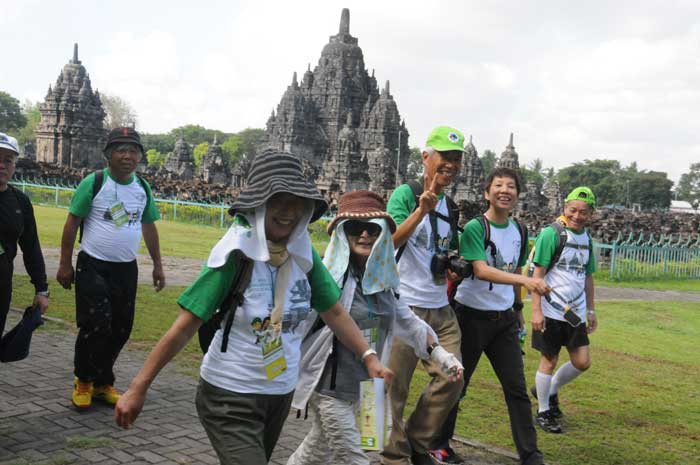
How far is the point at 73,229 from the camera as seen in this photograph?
516cm

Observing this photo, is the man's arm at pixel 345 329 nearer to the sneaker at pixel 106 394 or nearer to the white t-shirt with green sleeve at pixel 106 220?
the white t-shirt with green sleeve at pixel 106 220

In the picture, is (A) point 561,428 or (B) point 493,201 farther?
(A) point 561,428

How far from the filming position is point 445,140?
4305 millimetres

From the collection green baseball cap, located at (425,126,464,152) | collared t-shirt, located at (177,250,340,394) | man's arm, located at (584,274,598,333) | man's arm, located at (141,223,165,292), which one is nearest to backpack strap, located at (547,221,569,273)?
man's arm, located at (584,274,598,333)

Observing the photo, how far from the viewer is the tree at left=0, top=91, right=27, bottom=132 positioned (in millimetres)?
97625

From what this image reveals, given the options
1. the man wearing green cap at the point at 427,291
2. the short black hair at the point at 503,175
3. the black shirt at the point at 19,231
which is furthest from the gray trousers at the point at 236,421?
the short black hair at the point at 503,175

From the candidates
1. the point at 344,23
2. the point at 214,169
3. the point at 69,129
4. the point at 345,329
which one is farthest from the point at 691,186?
the point at 345,329

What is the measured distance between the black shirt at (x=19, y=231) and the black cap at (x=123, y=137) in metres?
0.78

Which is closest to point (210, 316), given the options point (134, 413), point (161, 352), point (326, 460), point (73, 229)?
point (161, 352)

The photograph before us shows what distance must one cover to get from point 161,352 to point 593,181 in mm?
110992

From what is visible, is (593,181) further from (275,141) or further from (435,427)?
(435,427)

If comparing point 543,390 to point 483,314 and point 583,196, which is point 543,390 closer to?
point 483,314

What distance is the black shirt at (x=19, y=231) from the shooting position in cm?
446

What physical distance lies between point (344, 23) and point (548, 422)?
70.9 meters
